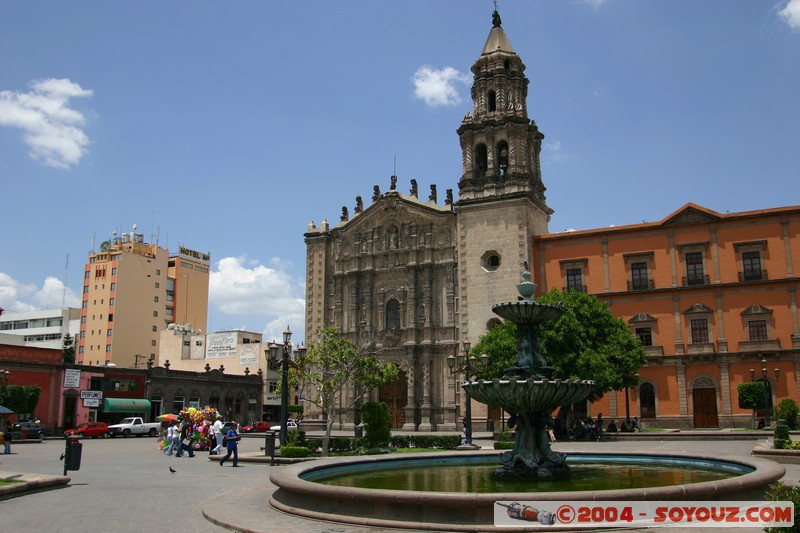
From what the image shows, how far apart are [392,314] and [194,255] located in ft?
157

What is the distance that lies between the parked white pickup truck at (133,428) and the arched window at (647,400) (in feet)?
96.5

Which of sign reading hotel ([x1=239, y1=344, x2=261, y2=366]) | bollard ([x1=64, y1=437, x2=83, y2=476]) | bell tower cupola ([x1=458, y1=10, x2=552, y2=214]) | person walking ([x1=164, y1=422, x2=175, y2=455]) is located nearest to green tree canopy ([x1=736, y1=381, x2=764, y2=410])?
bell tower cupola ([x1=458, y1=10, x2=552, y2=214])

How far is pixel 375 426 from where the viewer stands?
25.9 meters

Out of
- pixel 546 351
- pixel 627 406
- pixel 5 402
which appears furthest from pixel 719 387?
pixel 5 402

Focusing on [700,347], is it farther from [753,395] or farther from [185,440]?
[185,440]

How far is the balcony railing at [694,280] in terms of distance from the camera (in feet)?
132

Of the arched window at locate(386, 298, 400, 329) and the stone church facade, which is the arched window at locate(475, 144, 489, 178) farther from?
the arched window at locate(386, 298, 400, 329)

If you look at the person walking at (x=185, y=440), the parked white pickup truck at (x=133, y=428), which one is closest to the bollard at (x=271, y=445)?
the person walking at (x=185, y=440)

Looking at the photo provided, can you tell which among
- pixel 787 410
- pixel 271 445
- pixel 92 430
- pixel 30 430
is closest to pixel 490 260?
pixel 787 410

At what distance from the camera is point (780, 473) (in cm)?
1109

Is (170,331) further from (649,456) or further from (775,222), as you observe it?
(649,456)

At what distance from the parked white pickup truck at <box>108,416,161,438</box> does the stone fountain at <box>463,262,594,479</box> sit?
3502 centimetres

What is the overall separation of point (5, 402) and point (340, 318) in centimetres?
2144

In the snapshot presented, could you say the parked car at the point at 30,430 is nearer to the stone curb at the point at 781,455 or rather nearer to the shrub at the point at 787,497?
the stone curb at the point at 781,455
